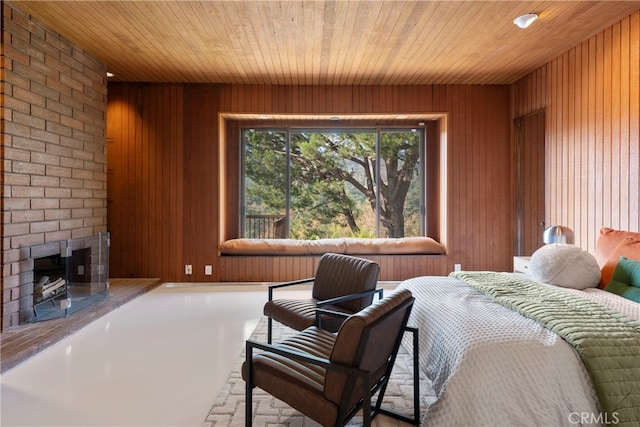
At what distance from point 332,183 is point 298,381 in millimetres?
4303

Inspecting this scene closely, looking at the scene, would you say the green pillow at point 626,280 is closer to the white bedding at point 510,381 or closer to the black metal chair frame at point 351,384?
the white bedding at point 510,381

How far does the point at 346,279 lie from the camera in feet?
9.61

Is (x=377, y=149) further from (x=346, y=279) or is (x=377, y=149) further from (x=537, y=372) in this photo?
(x=537, y=372)

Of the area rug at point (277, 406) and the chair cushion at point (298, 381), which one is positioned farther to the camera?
the area rug at point (277, 406)

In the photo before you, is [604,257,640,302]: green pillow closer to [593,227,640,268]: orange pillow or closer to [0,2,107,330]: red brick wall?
[593,227,640,268]: orange pillow

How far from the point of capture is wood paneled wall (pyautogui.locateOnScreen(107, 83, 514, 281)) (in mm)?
5125

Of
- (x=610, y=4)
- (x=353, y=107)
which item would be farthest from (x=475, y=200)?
(x=610, y=4)

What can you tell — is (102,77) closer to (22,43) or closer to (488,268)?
(22,43)

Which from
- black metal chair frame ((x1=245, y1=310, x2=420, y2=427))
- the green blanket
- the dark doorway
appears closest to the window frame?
the dark doorway

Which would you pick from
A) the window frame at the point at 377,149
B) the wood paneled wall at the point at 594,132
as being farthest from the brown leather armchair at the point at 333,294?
the window frame at the point at 377,149

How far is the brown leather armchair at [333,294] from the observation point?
103 inches

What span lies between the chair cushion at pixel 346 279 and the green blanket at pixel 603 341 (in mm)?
960

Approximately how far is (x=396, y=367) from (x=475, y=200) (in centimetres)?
334

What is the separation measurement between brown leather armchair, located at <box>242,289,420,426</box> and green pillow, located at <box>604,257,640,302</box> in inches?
65.3
